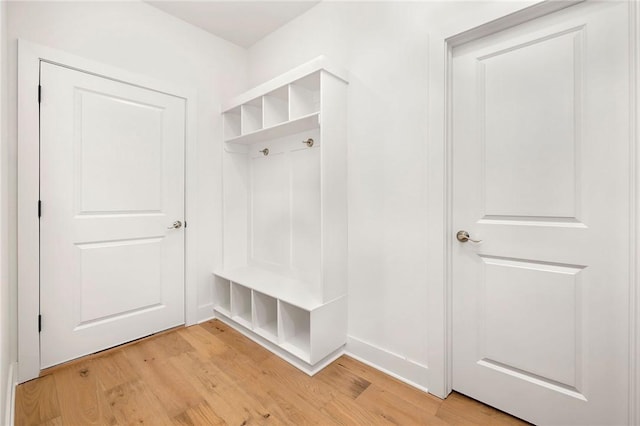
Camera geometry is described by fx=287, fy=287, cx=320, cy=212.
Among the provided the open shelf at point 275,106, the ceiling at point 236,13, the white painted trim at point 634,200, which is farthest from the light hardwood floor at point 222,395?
the ceiling at point 236,13

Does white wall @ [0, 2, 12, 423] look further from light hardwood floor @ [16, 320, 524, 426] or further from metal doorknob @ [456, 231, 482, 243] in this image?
metal doorknob @ [456, 231, 482, 243]

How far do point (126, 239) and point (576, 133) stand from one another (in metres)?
2.83

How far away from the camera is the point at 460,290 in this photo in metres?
1.61

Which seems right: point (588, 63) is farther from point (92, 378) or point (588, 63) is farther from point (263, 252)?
point (92, 378)

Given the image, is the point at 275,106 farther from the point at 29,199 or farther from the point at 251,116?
the point at 29,199

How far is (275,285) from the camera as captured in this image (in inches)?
89.4

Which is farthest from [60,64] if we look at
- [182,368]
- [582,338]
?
[582,338]

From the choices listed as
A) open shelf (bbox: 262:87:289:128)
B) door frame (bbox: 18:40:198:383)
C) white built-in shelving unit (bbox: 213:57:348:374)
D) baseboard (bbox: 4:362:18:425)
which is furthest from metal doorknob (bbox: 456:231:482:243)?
door frame (bbox: 18:40:198:383)

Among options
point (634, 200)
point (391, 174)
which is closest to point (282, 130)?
point (391, 174)

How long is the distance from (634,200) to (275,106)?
2.20 m

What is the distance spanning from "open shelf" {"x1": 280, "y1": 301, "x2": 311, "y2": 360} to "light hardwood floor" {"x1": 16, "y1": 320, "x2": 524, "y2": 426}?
0.39 feet

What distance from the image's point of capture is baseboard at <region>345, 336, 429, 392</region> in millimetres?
1678

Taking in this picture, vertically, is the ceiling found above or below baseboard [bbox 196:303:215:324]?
above

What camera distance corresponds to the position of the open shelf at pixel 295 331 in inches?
75.7
